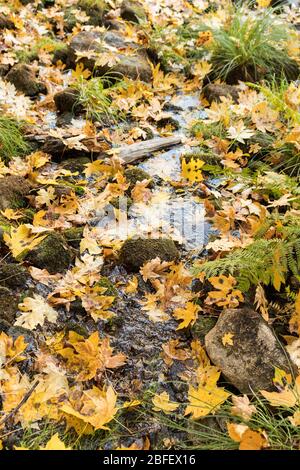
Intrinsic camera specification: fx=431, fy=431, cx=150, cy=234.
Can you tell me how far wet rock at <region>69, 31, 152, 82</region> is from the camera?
5000 mm

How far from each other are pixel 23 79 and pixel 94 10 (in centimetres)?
240

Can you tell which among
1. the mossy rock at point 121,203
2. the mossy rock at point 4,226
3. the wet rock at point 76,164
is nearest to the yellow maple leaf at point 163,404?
the mossy rock at point 4,226

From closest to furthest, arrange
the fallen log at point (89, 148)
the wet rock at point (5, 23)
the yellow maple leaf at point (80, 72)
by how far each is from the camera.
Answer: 1. the fallen log at point (89, 148)
2. the yellow maple leaf at point (80, 72)
3. the wet rock at point (5, 23)

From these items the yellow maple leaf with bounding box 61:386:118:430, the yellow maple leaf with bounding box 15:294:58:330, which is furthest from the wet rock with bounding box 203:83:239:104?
the yellow maple leaf with bounding box 61:386:118:430

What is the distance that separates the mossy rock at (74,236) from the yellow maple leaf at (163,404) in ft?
4.07

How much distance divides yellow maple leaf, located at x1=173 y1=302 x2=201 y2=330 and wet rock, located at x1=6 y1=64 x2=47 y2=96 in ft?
11.0

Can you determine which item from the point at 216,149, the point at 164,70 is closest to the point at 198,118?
the point at 216,149

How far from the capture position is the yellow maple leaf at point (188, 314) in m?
2.54

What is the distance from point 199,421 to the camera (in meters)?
2.08

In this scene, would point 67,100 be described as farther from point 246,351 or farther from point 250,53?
point 246,351

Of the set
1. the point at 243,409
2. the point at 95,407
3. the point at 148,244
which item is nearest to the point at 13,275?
the point at 148,244

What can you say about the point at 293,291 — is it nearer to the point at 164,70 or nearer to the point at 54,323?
the point at 54,323

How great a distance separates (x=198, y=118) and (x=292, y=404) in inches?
133

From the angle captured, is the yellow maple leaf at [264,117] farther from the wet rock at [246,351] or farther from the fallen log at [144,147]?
the wet rock at [246,351]
